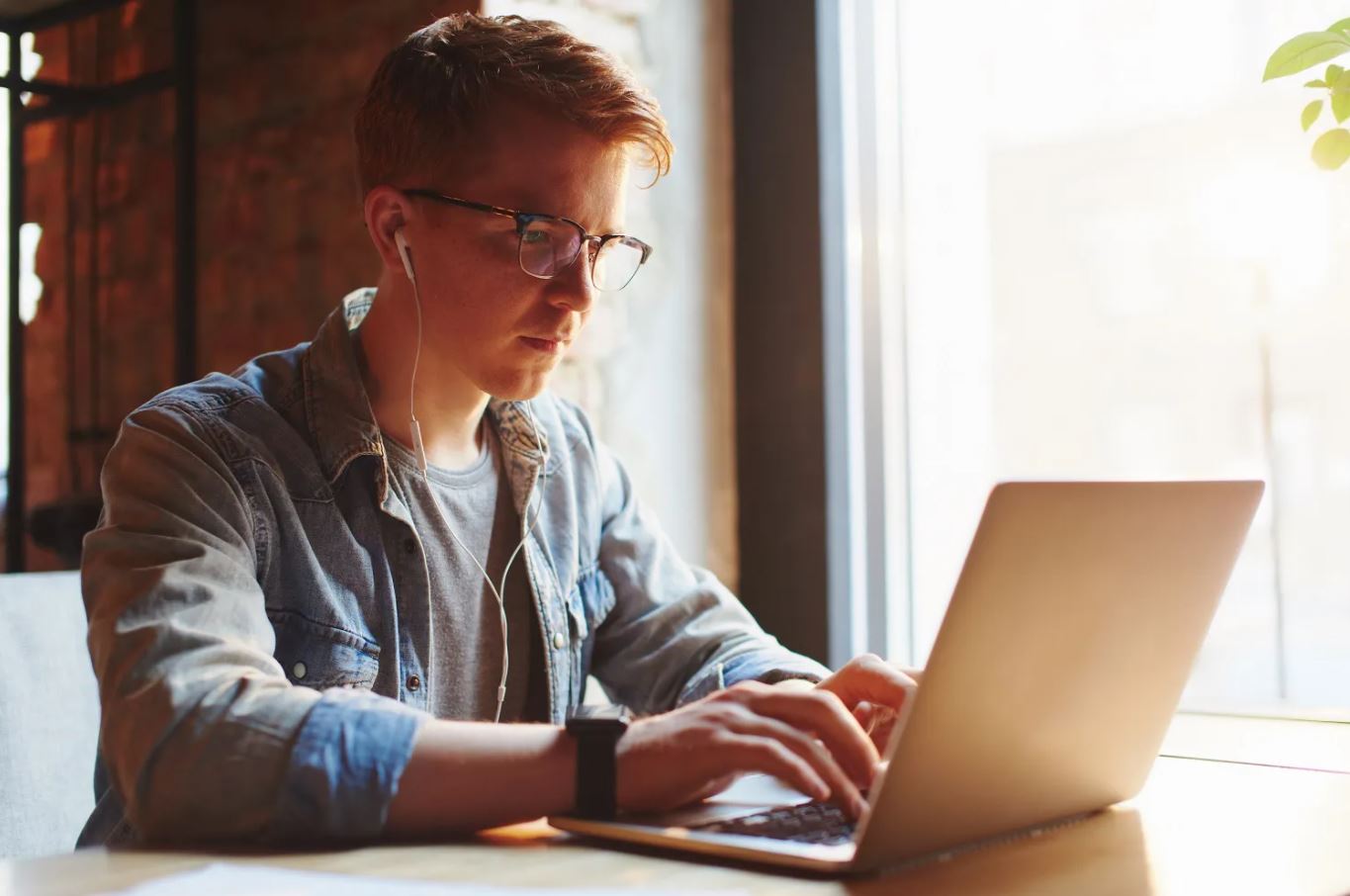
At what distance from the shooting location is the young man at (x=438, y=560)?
0.89 meters

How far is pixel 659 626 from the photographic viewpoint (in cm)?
151

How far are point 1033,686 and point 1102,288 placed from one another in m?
1.21

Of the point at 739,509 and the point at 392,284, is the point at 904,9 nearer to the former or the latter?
the point at 739,509

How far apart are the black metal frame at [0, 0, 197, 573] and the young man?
25.7 inches

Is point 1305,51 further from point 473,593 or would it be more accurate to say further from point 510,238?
point 473,593

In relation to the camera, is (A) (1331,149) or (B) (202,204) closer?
(A) (1331,149)

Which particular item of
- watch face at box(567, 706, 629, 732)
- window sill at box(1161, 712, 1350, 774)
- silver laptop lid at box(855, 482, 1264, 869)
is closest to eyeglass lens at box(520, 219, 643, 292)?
watch face at box(567, 706, 629, 732)

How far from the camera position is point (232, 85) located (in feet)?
6.91

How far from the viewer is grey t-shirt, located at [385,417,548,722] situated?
4.48 feet

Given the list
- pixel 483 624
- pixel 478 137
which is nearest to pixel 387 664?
pixel 483 624

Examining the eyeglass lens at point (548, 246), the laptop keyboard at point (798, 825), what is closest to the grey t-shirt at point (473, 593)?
the eyeglass lens at point (548, 246)

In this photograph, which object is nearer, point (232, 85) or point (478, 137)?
point (478, 137)

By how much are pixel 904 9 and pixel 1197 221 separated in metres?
0.58

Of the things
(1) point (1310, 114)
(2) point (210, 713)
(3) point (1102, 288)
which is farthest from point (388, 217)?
(3) point (1102, 288)
